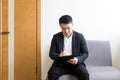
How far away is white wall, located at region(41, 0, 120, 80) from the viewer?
3.48m

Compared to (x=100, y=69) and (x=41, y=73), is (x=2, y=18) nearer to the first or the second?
(x=41, y=73)

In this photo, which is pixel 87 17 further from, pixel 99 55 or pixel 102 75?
pixel 102 75

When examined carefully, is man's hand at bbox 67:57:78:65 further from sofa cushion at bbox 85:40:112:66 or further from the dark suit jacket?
sofa cushion at bbox 85:40:112:66

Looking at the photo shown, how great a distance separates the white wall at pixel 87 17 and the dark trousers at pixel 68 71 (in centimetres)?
80

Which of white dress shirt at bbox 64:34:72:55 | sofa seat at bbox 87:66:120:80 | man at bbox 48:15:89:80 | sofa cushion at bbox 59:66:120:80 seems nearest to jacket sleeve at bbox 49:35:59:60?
man at bbox 48:15:89:80

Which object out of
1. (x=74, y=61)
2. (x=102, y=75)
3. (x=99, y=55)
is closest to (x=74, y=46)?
(x=74, y=61)

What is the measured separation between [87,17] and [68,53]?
34.7 inches

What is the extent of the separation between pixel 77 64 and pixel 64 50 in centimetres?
28

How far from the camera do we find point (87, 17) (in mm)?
3496

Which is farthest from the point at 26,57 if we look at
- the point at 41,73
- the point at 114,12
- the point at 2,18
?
the point at 114,12

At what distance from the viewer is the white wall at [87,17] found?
3.48 meters

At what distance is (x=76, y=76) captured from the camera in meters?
2.73

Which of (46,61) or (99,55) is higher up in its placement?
(99,55)

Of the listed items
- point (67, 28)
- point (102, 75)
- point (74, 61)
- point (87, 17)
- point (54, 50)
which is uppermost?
point (87, 17)
